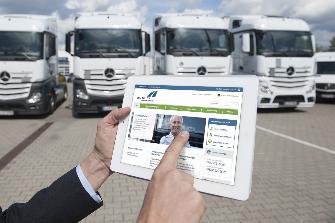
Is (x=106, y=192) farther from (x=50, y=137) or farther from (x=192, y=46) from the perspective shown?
(x=192, y=46)

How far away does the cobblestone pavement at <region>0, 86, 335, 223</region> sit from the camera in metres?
4.82

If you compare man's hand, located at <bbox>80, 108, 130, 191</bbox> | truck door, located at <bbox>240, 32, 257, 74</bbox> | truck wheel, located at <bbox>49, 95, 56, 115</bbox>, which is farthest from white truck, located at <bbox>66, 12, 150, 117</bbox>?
man's hand, located at <bbox>80, 108, 130, 191</bbox>

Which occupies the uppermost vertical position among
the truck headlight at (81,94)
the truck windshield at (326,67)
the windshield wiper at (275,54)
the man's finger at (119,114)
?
the windshield wiper at (275,54)

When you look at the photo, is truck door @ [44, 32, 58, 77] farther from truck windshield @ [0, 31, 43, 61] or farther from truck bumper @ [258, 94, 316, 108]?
truck bumper @ [258, 94, 316, 108]

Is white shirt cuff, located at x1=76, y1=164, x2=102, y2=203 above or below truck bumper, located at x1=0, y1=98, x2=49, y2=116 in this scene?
above

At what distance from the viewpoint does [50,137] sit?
10.1 meters

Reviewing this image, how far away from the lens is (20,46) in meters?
12.7

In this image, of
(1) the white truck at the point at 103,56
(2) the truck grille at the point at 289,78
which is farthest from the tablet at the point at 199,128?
(2) the truck grille at the point at 289,78

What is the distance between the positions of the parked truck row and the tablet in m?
10.6

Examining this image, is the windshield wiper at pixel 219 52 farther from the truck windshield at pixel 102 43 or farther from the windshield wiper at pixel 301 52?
the truck windshield at pixel 102 43

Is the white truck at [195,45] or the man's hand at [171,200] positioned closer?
the man's hand at [171,200]

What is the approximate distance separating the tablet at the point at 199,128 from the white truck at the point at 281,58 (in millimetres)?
12084

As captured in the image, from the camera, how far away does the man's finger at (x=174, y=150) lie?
1.45 meters

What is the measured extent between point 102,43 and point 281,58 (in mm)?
5613
